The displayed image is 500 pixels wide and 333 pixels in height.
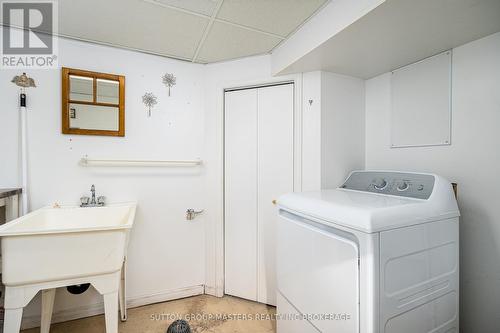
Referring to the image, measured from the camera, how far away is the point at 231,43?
1.75 m

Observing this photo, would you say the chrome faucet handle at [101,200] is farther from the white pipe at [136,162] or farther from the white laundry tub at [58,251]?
the white laundry tub at [58,251]

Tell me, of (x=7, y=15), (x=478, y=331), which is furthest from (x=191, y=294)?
(x=7, y=15)

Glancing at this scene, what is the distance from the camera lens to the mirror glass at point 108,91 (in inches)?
69.5

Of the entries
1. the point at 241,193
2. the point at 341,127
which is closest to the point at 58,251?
the point at 241,193

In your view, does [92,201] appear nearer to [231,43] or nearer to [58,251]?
[58,251]

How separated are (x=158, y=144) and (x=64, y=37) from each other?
3.26 feet

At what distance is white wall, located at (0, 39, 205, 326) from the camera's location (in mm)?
1624

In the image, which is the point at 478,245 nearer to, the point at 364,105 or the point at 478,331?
the point at 478,331

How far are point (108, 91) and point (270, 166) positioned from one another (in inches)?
55.9

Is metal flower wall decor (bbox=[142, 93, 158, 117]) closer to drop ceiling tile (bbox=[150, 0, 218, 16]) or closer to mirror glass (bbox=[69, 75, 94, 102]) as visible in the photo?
mirror glass (bbox=[69, 75, 94, 102])

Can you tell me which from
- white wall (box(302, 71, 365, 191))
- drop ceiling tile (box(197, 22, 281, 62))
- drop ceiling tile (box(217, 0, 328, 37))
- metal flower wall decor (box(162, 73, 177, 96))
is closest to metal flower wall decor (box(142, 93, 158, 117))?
metal flower wall decor (box(162, 73, 177, 96))

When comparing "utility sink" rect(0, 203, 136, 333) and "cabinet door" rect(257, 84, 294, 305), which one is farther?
"cabinet door" rect(257, 84, 294, 305)

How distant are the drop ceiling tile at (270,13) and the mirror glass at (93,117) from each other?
1.10 meters

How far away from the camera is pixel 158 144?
6.39 ft
